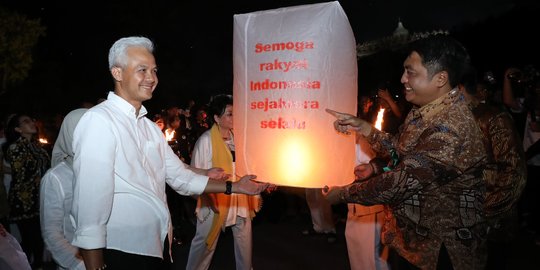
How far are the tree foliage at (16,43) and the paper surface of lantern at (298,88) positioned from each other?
101 feet

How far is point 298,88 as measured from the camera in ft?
9.28

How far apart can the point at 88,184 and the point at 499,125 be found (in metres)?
2.93

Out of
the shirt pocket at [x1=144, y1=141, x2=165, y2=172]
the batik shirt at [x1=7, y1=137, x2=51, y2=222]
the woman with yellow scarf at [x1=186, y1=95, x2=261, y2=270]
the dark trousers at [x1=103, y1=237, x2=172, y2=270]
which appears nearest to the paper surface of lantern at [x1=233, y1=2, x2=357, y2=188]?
the shirt pocket at [x1=144, y1=141, x2=165, y2=172]

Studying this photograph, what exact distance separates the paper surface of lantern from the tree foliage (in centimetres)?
3071

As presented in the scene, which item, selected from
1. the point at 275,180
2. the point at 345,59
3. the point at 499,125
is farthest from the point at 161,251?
the point at 499,125

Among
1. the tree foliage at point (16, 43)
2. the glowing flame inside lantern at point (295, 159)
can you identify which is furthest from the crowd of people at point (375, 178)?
the tree foliage at point (16, 43)

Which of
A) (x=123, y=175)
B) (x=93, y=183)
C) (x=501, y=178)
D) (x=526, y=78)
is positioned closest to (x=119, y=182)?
(x=123, y=175)

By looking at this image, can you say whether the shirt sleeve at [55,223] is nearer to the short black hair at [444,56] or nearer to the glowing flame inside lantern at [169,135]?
the short black hair at [444,56]

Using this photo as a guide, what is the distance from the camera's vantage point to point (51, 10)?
3028cm

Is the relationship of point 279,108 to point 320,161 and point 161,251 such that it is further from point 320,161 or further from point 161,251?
point 161,251

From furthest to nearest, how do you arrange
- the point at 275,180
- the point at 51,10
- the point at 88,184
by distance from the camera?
the point at 51,10, the point at 275,180, the point at 88,184

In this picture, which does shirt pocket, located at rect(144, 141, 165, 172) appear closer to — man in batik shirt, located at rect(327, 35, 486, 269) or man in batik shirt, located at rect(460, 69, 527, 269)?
man in batik shirt, located at rect(327, 35, 486, 269)

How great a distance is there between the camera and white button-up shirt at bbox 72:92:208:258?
2238 mm

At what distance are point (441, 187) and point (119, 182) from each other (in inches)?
71.5
